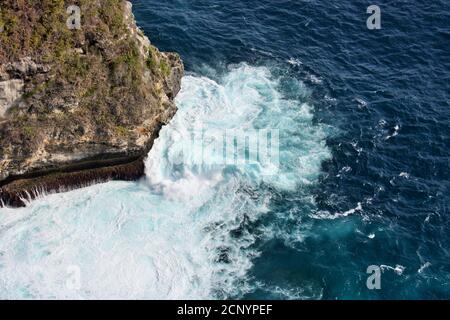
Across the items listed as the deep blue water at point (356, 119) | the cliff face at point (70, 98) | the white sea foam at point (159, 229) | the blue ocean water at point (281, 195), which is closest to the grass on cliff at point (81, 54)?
the cliff face at point (70, 98)

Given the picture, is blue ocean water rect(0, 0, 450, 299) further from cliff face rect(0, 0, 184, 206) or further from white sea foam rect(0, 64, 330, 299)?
cliff face rect(0, 0, 184, 206)

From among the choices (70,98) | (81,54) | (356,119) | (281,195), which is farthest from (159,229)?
(356,119)

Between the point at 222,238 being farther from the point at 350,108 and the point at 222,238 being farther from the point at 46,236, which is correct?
the point at 350,108

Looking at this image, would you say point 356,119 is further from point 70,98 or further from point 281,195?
point 70,98

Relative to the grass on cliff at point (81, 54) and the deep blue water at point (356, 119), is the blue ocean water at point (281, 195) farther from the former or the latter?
the grass on cliff at point (81, 54)

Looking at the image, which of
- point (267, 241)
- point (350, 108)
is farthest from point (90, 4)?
point (350, 108)

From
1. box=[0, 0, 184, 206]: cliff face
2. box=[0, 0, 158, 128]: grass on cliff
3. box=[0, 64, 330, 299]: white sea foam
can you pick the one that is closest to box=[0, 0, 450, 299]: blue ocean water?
box=[0, 64, 330, 299]: white sea foam
